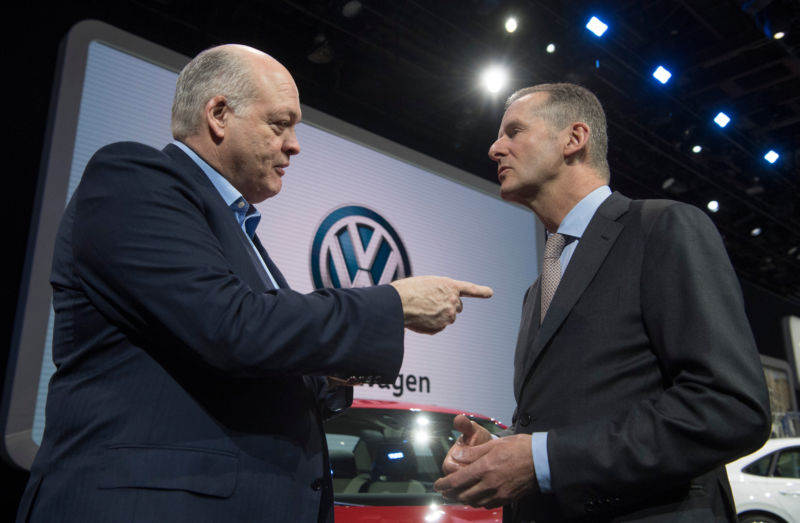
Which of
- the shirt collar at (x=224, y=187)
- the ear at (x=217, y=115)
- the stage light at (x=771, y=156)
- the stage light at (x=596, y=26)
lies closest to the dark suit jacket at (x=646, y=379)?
the shirt collar at (x=224, y=187)

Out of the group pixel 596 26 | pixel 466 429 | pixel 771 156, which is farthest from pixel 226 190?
pixel 771 156

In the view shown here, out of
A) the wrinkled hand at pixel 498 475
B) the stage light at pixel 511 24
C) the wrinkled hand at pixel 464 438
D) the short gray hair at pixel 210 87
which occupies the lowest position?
the wrinkled hand at pixel 498 475

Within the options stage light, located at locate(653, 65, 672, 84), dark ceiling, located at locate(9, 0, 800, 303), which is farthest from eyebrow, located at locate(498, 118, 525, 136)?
stage light, located at locate(653, 65, 672, 84)

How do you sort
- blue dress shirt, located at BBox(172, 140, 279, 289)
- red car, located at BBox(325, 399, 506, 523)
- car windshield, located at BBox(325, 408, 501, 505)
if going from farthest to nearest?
car windshield, located at BBox(325, 408, 501, 505)
red car, located at BBox(325, 399, 506, 523)
blue dress shirt, located at BBox(172, 140, 279, 289)

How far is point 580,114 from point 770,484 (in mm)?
5762

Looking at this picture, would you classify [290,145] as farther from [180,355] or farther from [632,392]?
[632,392]

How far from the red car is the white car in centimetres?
422

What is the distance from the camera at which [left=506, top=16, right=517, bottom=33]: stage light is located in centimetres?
571

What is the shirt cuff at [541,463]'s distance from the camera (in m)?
1.14

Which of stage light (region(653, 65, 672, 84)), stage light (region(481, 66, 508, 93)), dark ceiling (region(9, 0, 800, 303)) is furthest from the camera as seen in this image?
stage light (region(653, 65, 672, 84))

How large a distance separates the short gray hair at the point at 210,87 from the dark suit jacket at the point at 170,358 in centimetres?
30

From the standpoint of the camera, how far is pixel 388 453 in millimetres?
2816

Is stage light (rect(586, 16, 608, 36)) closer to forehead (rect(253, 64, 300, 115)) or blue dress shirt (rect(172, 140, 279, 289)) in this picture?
forehead (rect(253, 64, 300, 115))

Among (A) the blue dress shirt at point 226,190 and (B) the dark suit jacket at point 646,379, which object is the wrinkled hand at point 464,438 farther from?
(A) the blue dress shirt at point 226,190
